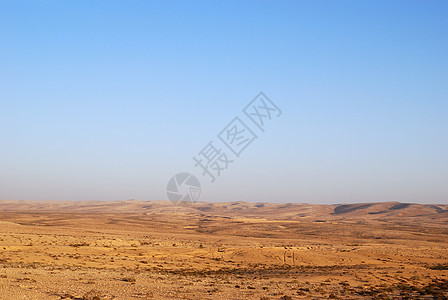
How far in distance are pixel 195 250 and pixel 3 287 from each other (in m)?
22.1

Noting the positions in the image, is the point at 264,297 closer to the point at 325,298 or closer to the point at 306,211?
the point at 325,298

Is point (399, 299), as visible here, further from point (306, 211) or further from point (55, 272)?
point (306, 211)

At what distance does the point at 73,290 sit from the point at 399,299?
12492 millimetres

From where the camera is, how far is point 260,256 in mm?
34469

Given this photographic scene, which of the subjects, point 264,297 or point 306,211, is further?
point 306,211

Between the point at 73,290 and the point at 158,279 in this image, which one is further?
the point at 158,279

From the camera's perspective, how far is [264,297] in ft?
51.3

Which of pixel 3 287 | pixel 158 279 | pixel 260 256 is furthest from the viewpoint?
pixel 260 256

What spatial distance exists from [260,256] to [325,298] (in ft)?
61.6

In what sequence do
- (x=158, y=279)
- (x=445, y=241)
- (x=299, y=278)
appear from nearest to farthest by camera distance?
(x=158, y=279) < (x=299, y=278) < (x=445, y=241)

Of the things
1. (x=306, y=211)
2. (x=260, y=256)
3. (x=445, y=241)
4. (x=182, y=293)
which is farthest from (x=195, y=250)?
(x=306, y=211)

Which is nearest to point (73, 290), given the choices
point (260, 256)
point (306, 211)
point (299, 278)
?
point (299, 278)

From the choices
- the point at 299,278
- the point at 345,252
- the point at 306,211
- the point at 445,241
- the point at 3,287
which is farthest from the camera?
the point at 306,211

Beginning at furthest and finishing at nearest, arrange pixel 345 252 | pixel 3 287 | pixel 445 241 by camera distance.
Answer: pixel 445 241 → pixel 345 252 → pixel 3 287
